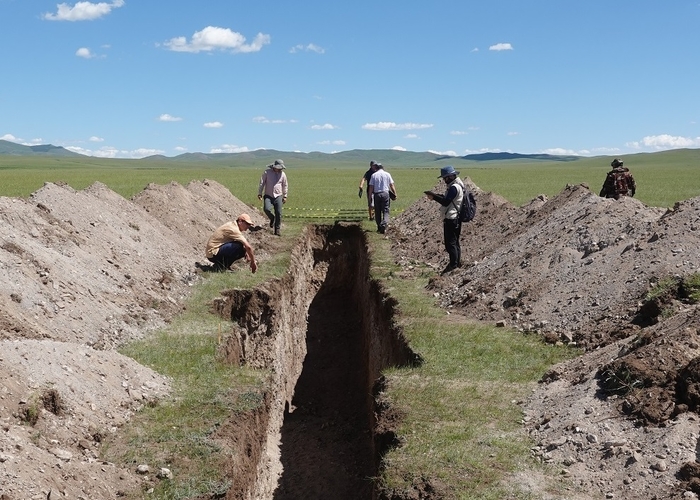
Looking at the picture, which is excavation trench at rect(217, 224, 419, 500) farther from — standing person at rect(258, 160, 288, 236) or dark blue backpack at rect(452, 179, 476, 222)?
dark blue backpack at rect(452, 179, 476, 222)

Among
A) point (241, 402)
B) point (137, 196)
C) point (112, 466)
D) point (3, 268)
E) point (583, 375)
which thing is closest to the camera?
point (112, 466)

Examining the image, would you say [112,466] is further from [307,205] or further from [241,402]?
[307,205]

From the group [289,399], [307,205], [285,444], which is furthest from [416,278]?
[307,205]

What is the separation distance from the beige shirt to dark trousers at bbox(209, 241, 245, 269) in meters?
0.08

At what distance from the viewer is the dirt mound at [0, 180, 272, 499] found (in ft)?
19.8

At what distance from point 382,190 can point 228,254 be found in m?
5.71

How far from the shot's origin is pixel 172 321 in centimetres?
1106

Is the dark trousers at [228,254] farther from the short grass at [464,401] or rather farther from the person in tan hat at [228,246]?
the short grass at [464,401]

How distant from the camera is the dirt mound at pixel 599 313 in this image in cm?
609

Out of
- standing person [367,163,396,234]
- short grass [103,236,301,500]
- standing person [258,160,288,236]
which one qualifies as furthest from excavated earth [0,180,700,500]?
standing person [258,160,288,236]

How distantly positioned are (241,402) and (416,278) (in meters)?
7.06

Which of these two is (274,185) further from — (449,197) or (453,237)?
(449,197)

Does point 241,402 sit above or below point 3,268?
below

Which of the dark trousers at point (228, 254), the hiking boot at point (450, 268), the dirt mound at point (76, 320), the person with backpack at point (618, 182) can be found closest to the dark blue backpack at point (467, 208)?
the hiking boot at point (450, 268)
